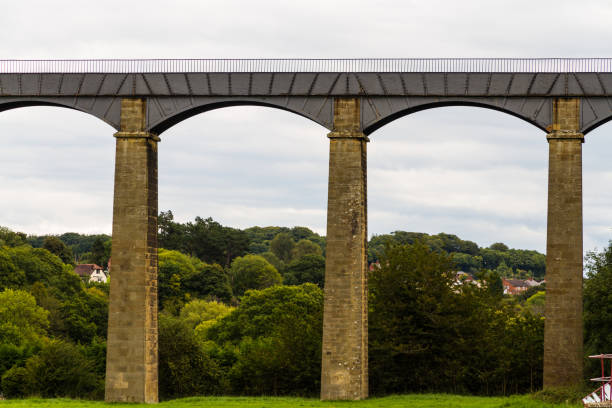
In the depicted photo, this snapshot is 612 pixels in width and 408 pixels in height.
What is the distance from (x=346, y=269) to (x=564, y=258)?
7900mm

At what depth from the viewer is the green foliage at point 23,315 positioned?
6712 cm

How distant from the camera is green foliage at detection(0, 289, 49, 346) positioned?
220ft

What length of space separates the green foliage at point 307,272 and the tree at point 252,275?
12.3 feet

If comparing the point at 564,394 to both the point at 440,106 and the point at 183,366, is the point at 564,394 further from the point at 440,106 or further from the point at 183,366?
the point at 183,366

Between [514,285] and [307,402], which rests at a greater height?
[514,285]

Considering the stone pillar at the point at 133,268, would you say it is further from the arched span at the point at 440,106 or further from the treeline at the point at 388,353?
the arched span at the point at 440,106

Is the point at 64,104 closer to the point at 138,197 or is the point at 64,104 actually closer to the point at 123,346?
the point at 138,197

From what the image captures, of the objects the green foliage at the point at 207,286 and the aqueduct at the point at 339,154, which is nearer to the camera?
the aqueduct at the point at 339,154

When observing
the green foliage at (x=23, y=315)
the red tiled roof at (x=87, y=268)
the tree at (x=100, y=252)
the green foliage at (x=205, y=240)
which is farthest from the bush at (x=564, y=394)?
the tree at (x=100, y=252)

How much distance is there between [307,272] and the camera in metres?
109

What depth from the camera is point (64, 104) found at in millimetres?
37094

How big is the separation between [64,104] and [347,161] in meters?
11.5

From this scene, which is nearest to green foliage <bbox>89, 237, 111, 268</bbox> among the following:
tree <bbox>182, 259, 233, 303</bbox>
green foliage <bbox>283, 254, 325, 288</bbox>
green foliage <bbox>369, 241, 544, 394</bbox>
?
tree <bbox>182, 259, 233, 303</bbox>

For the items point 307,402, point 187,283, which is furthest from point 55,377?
point 187,283
